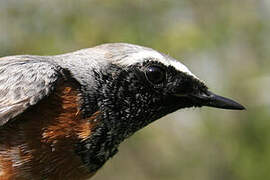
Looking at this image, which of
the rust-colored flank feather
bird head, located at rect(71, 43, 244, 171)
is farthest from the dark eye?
the rust-colored flank feather

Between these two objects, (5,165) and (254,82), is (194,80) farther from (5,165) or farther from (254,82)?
(254,82)

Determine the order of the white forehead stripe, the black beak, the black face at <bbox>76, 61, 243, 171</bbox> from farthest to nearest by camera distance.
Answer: the black beak < the white forehead stripe < the black face at <bbox>76, 61, 243, 171</bbox>

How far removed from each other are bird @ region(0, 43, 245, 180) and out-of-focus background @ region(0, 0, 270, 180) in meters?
2.84

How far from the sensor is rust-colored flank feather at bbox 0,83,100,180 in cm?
377

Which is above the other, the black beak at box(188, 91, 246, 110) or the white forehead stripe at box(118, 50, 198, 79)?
the white forehead stripe at box(118, 50, 198, 79)

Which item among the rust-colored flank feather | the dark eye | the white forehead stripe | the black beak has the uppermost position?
the white forehead stripe

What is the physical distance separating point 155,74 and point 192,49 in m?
3.21

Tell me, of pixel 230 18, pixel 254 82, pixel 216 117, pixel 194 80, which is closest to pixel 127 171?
pixel 216 117

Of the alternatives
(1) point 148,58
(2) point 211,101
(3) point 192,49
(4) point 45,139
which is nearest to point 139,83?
(1) point 148,58

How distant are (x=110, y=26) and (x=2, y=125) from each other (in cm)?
384

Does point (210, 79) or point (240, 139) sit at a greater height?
point (210, 79)

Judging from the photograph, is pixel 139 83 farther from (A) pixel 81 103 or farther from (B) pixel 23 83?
(B) pixel 23 83

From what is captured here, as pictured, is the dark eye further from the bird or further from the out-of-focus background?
the out-of-focus background

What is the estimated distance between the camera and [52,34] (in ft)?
23.5
